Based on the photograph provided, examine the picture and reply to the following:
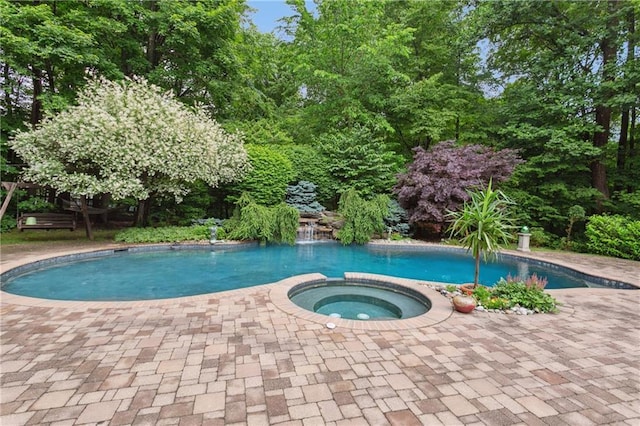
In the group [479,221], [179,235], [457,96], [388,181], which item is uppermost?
[457,96]

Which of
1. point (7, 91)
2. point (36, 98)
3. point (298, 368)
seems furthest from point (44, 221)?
point (298, 368)

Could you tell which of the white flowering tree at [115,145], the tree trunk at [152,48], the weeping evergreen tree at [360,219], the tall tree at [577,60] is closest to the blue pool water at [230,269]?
the weeping evergreen tree at [360,219]

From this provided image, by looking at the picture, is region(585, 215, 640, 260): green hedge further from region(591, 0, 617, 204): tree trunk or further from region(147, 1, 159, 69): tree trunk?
region(147, 1, 159, 69): tree trunk

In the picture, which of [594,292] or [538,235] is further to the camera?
[538,235]

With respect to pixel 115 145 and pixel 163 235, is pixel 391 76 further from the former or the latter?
pixel 163 235

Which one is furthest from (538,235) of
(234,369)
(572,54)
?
(234,369)

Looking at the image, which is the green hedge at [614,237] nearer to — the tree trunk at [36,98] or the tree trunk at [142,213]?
the tree trunk at [142,213]

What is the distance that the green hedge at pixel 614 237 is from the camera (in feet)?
28.3

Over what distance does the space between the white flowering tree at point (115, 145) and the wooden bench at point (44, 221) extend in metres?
1.67

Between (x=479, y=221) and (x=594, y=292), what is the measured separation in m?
2.82

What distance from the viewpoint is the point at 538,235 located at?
10812mm

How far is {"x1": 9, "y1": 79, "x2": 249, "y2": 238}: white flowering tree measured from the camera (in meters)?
7.84

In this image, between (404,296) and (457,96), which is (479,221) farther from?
(457,96)

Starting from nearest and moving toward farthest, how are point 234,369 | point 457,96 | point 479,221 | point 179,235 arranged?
point 234,369 < point 479,221 < point 179,235 < point 457,96
